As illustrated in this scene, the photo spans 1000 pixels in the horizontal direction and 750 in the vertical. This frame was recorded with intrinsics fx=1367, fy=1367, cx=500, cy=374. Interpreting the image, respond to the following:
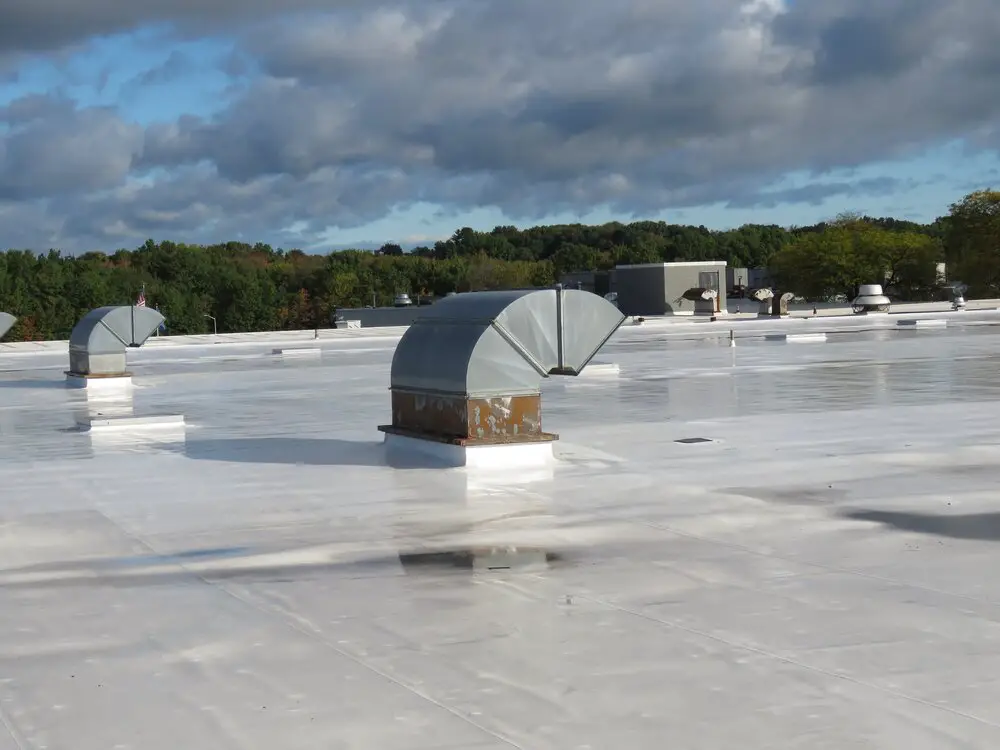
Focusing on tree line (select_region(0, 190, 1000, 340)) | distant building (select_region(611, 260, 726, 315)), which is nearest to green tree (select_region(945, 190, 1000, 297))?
tree line (select_region(0, 190, 1000, 340))

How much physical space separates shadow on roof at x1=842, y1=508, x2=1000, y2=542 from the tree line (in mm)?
70627

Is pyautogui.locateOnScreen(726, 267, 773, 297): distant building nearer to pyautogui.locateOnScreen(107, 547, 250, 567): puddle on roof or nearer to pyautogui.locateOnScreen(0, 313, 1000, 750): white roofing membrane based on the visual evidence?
pyautogui.locateOnScreen(0, 313, 1000, 750): white roofing membrane

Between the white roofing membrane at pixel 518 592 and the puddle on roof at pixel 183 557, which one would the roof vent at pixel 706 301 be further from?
the puddle on roof at pixel 183 557

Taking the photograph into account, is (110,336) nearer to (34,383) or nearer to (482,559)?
(34,383)

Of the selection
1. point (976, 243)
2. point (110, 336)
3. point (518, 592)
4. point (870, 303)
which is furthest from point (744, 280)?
point (518, 592)

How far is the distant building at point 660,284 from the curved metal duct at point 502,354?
243 feet

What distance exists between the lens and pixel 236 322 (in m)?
98.9

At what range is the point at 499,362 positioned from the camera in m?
13.5

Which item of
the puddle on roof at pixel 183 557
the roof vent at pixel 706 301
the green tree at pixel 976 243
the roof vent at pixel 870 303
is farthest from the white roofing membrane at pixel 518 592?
the green tree at pixel 976 243

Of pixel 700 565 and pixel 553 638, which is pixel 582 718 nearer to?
pixel 553 638

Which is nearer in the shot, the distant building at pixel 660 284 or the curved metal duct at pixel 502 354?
the curved metal duct at pixel 502 354

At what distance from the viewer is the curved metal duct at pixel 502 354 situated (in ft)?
43.9

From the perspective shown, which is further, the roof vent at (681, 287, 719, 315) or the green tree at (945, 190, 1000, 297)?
the green tree at (945, 190, 1000, 297)

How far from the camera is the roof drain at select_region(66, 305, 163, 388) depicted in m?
26.9
